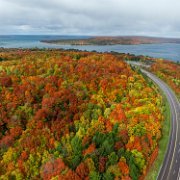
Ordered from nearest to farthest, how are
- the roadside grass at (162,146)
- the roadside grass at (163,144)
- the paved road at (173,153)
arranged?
the paved road at (173,153) → the roadside grass at (162,146) → the roadside grass at (163,144)

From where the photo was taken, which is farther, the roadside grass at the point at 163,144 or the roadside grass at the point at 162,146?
the roadside grass at the point at 163,144

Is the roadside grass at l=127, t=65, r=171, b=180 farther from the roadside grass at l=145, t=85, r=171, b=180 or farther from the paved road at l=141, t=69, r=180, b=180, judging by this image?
the paved road at l=141, t=69, r=180, b=180

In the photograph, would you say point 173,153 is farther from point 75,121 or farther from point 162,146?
point 75,121

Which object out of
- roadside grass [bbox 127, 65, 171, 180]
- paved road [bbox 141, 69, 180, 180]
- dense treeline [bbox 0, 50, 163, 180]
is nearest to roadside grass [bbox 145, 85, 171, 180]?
roadside grass [bbox 127, 65, 171, 180]

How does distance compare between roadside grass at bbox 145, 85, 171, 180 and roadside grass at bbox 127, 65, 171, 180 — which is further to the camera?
roadside grass at bbox 127, 65, 171, 180

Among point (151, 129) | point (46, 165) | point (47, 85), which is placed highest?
point (47, 85)

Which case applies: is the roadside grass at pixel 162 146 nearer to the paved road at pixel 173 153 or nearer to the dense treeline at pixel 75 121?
the paved road at pixel 173 153

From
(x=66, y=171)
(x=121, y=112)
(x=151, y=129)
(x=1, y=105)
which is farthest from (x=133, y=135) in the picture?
(x=1, y=105)

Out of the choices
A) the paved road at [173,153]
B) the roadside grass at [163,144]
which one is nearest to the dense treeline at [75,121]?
the roadside grass at [163,144]

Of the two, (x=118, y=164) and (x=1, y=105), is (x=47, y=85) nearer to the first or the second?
(x=1, y=105)
